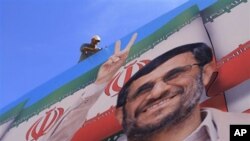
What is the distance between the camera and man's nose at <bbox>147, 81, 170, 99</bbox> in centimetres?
677

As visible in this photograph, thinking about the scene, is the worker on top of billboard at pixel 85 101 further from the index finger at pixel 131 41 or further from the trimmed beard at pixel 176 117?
the trimmed beard at pixel 176 117

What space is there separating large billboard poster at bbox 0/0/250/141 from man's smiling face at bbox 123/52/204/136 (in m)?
0.19

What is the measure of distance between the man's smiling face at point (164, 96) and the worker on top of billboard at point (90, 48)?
6.69 feet

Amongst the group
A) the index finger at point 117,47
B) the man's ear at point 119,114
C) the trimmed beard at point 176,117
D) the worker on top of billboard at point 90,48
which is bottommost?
the trimmed beard at point 176,117

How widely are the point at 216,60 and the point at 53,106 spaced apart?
311 cm

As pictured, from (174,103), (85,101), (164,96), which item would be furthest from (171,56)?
(85,101)

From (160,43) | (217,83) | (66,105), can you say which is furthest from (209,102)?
(66,105)

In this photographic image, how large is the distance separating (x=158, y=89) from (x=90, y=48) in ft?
8.69

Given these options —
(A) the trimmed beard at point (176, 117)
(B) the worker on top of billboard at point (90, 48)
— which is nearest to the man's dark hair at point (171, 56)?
(A) the trimmed beard at point (176, 117)

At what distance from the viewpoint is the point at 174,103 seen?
6562 millimetres

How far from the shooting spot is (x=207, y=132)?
606cm

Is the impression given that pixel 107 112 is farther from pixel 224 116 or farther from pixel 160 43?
pixel 224 116

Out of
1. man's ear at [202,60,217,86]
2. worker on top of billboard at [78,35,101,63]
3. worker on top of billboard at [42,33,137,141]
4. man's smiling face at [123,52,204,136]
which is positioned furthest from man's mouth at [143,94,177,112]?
worker on top of billboard at [78,35,101,63]

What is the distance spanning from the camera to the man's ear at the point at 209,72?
21.1ft
